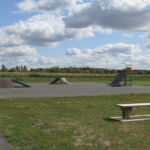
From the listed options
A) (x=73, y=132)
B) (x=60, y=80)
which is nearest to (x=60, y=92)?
(x=73, y=132)

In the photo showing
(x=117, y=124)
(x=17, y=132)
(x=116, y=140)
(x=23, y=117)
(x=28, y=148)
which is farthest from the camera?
(x=23, y=117)

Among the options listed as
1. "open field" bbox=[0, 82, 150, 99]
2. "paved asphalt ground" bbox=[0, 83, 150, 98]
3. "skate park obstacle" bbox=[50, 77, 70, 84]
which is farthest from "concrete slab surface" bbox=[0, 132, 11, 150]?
"skate park obstacle" bbox=[50, 77, 70, 84]

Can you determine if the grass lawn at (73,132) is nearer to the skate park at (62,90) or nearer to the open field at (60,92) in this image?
the open field at (60,92)

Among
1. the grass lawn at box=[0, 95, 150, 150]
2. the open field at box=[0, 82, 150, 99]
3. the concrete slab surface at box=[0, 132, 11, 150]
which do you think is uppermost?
the concrete slab surface at box=[0, 132, 11, 150]

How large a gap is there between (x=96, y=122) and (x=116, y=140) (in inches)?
94.5

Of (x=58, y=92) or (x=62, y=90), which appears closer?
(x=58, y=92)

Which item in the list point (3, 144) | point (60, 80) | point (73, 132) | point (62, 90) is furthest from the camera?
point (60, 80)

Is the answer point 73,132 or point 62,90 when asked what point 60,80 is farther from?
point 73,132

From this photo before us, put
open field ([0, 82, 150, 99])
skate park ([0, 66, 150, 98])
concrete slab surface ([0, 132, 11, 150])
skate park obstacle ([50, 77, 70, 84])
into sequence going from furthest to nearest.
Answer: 1. skate park obstacle ([50, 77, 70, 84])
2. skate park ([0, 66, 150, 98])
3. open field ([0, 82, 150, 99])
4. concrete slab surface ([0, 132, 11, 150])

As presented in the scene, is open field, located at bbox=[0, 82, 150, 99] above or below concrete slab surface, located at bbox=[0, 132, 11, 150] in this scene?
below

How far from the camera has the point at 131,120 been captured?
30.6 feet

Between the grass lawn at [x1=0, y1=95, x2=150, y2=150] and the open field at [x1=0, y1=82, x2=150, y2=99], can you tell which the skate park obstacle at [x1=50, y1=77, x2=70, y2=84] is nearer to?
the open field at [x1=0, y1=82, x2=150, y2=99]

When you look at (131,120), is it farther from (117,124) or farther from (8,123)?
(8,123)

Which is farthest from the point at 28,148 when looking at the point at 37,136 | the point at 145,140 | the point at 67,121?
the point at 67,121
